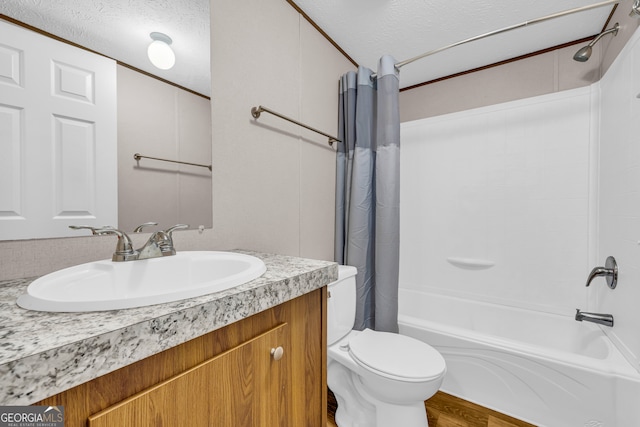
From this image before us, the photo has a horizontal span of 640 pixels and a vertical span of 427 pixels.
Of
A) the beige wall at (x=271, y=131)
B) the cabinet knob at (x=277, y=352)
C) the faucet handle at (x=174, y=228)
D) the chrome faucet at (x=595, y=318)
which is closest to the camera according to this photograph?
the cabinet knob at (x=277, y=352)

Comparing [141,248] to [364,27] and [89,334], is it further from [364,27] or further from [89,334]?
[364,27]

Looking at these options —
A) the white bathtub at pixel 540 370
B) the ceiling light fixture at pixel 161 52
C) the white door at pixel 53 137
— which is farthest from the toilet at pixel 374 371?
the ceiling light fixture at pixel 161 52

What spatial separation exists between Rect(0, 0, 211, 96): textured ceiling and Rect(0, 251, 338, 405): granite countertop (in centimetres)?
69

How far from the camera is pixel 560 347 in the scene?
1.76 metres

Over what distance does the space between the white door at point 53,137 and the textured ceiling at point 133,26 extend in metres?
0.05

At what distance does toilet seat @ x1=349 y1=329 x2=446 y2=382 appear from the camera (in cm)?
116

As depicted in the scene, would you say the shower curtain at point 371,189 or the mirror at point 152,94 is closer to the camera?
the mirror at point 152,94

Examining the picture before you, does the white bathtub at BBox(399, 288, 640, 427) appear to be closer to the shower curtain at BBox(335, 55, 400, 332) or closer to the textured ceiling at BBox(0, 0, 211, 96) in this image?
the shower curtain at BBox(335, 55, 400, 332)

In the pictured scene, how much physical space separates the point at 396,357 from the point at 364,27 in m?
1.82

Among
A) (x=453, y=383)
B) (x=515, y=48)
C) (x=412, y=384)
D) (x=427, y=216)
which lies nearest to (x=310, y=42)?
(x=515, y=48)

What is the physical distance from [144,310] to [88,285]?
34 centimetres

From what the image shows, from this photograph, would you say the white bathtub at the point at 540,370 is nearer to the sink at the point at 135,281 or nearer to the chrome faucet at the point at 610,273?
the chrome faucet at the point at 610,273

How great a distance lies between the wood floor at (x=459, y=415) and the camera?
55.9 inches

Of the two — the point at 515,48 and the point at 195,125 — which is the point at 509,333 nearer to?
the point at 515,48
